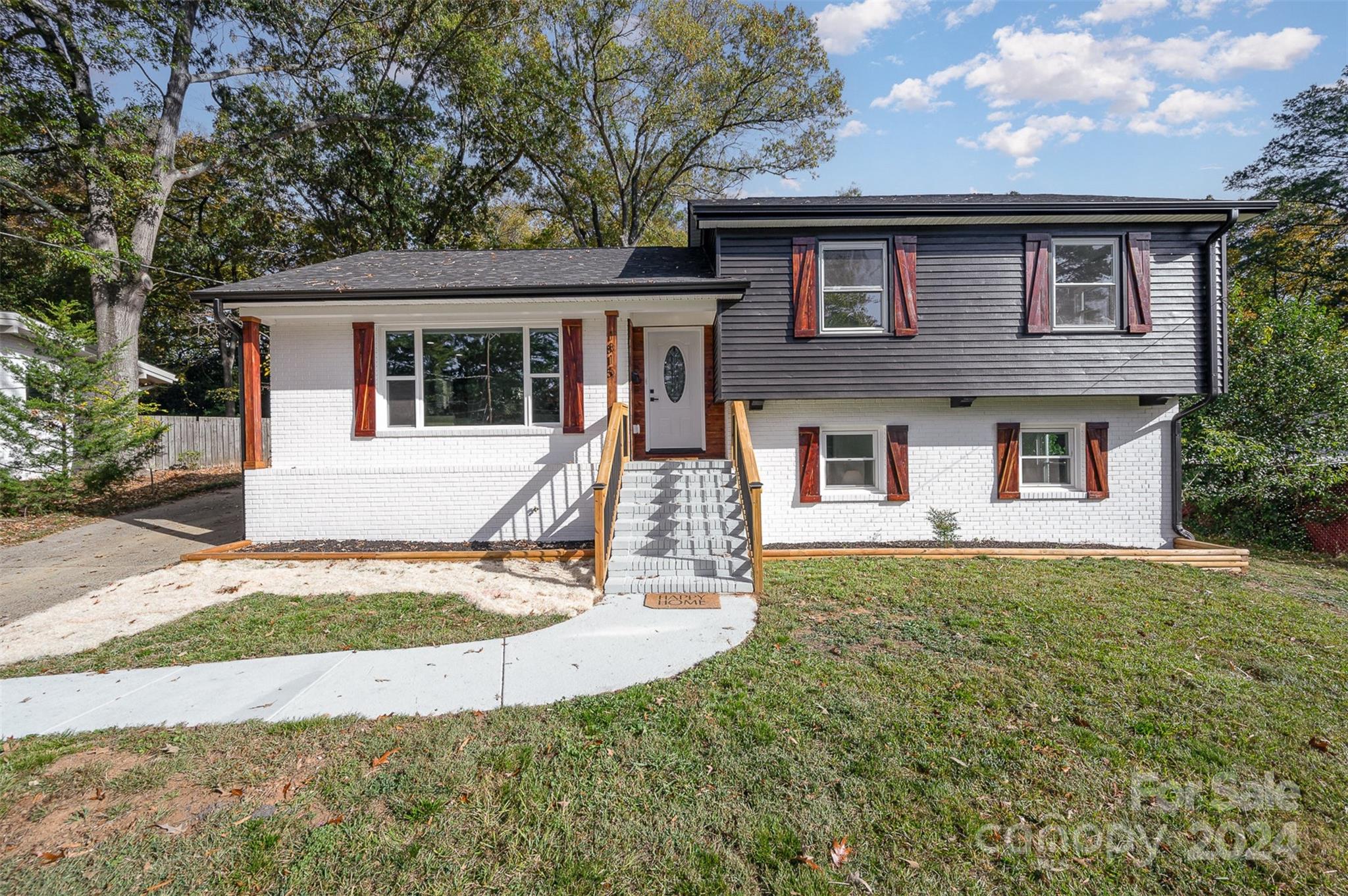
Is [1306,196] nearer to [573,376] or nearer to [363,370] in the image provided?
[573,376]

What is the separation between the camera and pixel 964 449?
864cm

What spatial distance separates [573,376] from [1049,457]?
7947 mm

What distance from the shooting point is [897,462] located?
8.55 meters

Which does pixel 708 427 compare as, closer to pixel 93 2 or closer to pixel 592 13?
pixel 592 13

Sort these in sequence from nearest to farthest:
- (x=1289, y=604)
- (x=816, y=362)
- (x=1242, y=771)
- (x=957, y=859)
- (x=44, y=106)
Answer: (x=957, y=859), (x=1242, y=771), (x=1289, y=604), (x=816, y=362), (x=44, y=106)

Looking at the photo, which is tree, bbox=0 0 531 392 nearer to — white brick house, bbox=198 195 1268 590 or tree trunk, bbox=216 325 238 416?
tree trunk, bbox=216 325 238 416

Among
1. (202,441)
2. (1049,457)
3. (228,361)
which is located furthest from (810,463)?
(228,361)

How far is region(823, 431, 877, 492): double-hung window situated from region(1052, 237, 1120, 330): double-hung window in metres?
3.36

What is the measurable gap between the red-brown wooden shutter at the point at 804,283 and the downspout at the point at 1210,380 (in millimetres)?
5986

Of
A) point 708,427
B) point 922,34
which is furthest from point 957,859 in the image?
point 922,34

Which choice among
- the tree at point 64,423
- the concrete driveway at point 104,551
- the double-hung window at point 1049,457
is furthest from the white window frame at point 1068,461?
the tree at point 64,423

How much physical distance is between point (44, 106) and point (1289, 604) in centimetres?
2462

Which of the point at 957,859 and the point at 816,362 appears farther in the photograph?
the point at 816,362

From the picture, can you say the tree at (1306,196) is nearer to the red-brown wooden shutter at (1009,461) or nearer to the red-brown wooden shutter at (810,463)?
the red-brown wooden shutter at (1009,461)
